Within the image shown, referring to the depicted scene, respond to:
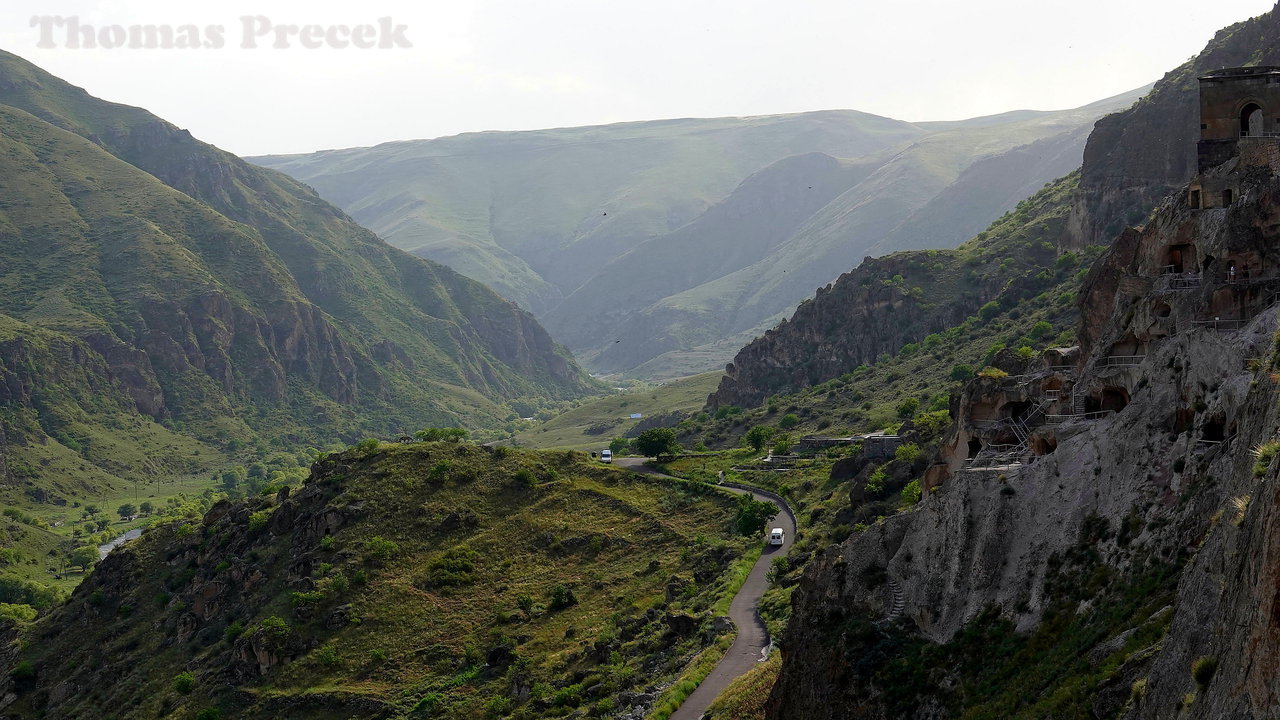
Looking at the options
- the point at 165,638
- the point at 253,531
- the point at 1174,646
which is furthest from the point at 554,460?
the point at 1174,646

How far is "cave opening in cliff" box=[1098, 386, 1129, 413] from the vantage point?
1812 inches

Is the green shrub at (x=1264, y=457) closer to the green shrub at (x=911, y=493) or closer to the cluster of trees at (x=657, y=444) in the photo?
the green shrub at (x=911, y=493)

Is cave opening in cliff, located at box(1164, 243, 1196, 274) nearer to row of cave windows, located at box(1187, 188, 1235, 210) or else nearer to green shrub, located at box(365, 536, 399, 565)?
row of cave windows, located at box(1187, 188, 1235, 210)

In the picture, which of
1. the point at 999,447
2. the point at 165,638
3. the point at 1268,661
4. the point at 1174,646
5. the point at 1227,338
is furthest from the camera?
the point at 165,638

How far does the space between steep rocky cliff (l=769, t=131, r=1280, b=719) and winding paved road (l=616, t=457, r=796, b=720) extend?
13209mm

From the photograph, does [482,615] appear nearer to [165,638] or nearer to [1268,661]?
[165,638]

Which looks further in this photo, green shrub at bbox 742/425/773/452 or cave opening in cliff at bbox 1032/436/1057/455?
green shrub at bbox 742/425/773/452

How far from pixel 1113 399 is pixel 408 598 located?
2561 inches

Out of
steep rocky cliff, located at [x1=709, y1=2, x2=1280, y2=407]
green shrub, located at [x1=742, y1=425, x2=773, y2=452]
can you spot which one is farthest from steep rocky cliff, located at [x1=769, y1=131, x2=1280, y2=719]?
steep rocky cliff, located at [x1=709, y1=2, x2=1280, y2=407]

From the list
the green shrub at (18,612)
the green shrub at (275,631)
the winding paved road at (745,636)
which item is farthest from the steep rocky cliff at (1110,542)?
the green shrub at (18,612)

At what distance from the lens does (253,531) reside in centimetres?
11300

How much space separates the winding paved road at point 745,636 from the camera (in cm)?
6488

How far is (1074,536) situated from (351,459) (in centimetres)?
8960

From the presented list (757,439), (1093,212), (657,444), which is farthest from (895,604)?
(1093,212)
